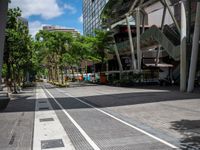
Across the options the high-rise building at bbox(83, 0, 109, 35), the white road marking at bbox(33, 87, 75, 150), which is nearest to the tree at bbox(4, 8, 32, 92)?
the white road marking at bbox(33, 87, 75, 150)

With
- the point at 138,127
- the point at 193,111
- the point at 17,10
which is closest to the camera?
the point at 138,127

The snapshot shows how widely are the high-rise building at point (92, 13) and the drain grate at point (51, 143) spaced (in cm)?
7307

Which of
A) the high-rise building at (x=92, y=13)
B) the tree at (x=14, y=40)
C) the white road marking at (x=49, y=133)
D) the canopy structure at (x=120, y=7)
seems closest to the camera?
the white road marking at (x=49, y=133)

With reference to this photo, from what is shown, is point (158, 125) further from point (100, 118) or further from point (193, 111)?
point (193, 111)

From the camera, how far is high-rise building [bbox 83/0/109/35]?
8359 centimetres

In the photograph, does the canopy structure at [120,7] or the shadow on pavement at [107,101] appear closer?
the shadow on pavement at [107,101]

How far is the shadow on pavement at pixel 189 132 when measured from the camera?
24.3 feet

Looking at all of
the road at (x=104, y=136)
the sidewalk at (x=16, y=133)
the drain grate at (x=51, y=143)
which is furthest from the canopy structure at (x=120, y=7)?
the drain grate at (x=51, y=143)

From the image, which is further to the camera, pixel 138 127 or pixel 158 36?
pixel 158 36

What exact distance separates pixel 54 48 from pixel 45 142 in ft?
138

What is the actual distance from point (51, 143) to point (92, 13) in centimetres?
8951

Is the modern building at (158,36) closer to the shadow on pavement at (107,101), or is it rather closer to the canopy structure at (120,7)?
the canopy structure at (120,7)

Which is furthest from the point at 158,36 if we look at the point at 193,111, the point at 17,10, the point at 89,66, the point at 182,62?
the point at 89,66

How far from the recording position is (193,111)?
13555mm
